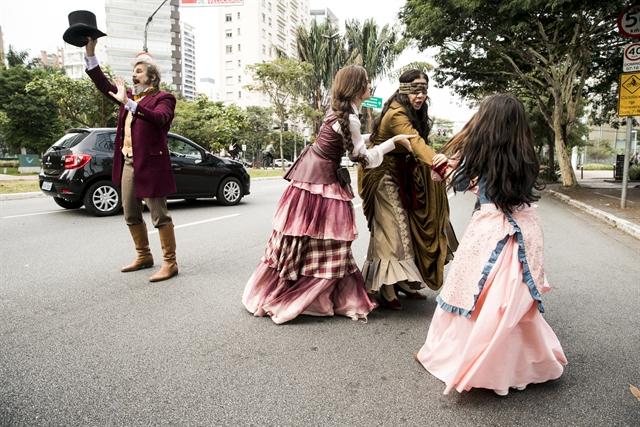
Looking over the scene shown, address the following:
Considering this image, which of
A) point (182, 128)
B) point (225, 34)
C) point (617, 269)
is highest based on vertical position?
point (225, 34)

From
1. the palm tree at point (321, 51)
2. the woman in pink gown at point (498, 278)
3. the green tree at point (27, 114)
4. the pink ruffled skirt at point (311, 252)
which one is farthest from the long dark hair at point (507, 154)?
the green tree at point (27, 114)

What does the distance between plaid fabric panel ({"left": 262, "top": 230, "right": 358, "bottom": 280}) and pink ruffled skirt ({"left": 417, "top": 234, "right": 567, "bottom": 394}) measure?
97cm

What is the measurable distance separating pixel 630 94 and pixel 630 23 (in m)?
1.48

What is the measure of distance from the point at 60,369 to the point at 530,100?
93.5 feet

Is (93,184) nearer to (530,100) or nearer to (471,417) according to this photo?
(471,417)

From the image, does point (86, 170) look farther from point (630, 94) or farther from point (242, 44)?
point (242, 44)

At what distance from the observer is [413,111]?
3.59 meters

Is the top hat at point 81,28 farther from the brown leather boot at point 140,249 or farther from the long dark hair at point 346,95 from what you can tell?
the long dark hair at point 346,95

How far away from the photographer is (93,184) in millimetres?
8836

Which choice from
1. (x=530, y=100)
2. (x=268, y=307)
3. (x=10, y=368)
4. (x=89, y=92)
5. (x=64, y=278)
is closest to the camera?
(x=10, y=368)

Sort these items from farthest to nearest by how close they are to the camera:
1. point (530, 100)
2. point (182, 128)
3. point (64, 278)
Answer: point (182, 128) → point (530, 100) → point (64, 278)

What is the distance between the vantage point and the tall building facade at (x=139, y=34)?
95938 mm

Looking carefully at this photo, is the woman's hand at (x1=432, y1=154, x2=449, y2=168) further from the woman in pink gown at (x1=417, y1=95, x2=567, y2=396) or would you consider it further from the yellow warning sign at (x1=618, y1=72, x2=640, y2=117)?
the yellow warning sign at (x1=618, y1=72, x2=640, y2=117)

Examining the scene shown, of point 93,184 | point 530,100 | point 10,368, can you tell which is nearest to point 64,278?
point 10,368
